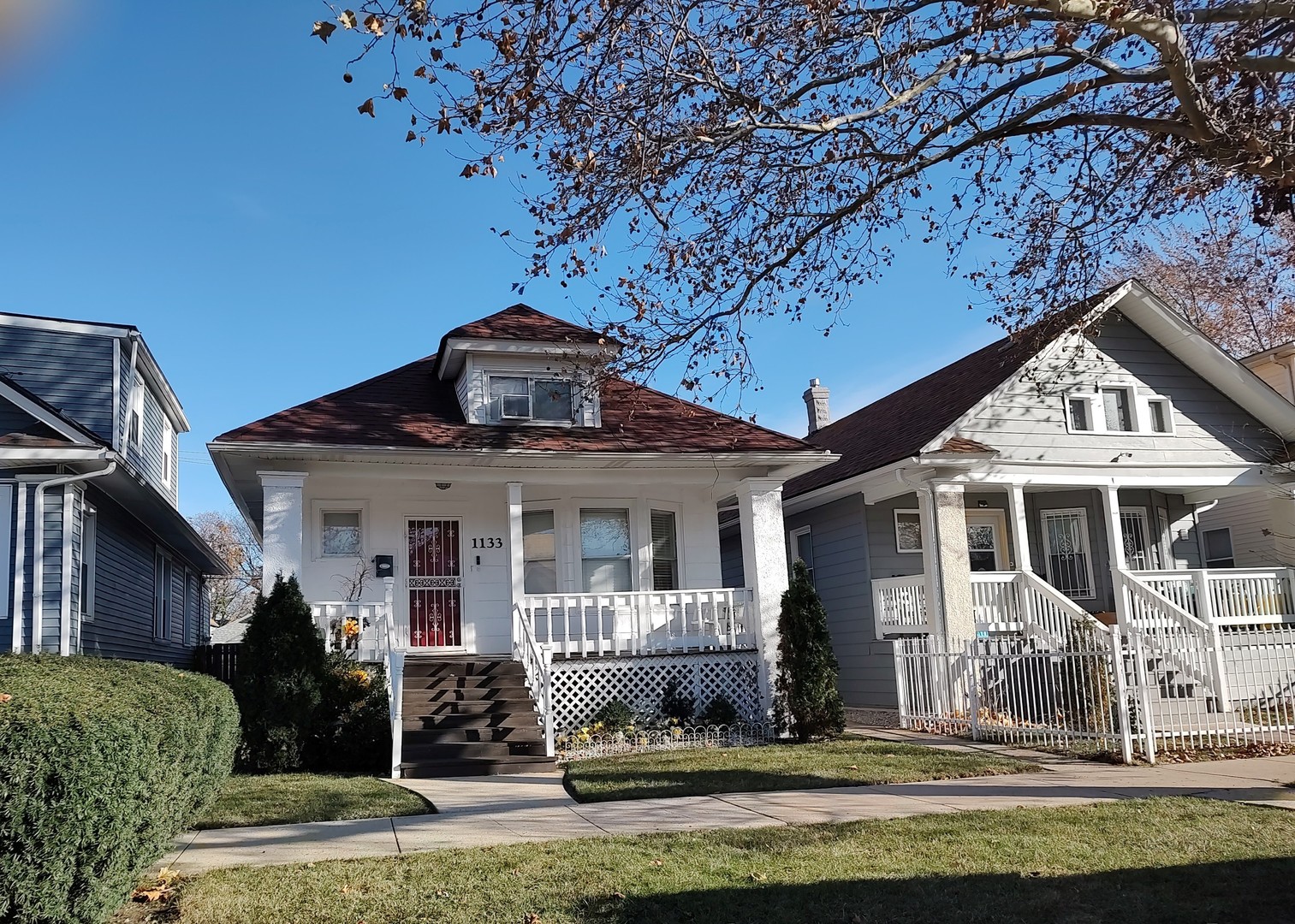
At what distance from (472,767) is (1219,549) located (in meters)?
16.8

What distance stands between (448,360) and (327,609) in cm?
439

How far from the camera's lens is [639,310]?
33.5ft

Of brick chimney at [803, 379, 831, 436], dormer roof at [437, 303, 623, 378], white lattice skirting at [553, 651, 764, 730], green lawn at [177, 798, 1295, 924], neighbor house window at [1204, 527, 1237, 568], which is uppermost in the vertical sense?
brick chimney at [803, 379, 831, 436]

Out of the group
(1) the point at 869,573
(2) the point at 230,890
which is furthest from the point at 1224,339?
(2) the point at 230,890

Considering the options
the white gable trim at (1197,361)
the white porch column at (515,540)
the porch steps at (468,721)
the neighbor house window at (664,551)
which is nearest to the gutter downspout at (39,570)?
the porch steps at (468,721)

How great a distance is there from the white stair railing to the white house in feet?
17.5

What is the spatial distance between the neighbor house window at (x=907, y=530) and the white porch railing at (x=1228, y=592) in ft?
12.0

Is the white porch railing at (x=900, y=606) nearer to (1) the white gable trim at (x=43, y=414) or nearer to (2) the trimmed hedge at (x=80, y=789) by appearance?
(1) the white gable trim at (x=43, y=414)

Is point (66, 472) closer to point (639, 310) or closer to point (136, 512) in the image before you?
point (136, 512)

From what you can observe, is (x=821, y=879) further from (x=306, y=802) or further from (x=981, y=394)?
(x=981, y=394)

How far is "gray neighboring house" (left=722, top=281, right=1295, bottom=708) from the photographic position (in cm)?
1697

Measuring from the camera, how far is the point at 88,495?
14.8m

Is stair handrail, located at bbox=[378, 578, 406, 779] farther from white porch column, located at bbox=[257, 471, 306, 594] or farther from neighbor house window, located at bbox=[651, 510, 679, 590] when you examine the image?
neighbor house window, located at bbox=[651, 510, 679, 590]

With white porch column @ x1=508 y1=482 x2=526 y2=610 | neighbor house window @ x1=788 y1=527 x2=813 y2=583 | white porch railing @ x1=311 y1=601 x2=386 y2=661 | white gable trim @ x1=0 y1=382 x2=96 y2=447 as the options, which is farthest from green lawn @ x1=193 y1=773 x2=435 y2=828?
neighbor house window @ x1=788 y1=527 x2=813 y2=583
